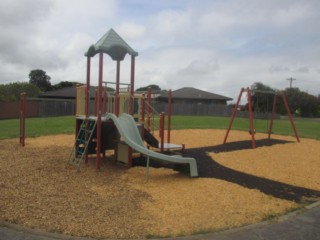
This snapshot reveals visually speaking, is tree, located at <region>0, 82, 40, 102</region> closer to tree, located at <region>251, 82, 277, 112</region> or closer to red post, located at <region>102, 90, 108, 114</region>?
tree, located at <region>251, 82, 277, 112</region>

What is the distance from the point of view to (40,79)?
82500mm

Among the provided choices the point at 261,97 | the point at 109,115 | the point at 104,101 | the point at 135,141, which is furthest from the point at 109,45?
the point at 261,97

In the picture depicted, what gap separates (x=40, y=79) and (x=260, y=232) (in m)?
84.0

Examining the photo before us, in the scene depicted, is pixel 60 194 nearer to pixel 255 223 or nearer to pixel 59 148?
pixel 255 223

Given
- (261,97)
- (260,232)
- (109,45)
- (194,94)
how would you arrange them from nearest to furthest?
1. (260,232)
2. (109,45)
3. (261,97)
4. (194,94)

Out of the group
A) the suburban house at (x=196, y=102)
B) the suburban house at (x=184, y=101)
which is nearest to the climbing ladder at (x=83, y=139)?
the suburban house at (x=184, y=101)

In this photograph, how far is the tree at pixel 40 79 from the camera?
8131 centimetres

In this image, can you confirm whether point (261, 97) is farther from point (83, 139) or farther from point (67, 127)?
point (83, 139)

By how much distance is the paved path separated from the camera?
441 centimetres

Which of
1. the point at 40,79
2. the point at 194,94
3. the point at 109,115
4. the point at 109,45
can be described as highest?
the point at 40,79

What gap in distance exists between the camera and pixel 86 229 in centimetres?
468

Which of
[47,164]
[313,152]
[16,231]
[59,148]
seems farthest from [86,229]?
[313,152]

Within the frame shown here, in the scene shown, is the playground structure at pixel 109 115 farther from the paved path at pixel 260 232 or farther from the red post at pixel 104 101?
the paved path at pixel 260 232

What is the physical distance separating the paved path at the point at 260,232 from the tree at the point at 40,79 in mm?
80176
